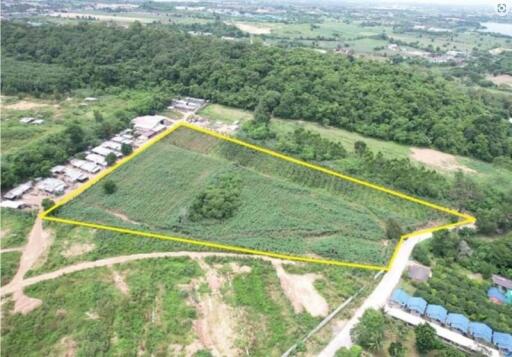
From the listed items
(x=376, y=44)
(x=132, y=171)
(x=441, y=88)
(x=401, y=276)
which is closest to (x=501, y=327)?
(x=401, y=276)

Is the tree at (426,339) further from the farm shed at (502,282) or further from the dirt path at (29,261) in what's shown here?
the dirt path at (29,261)

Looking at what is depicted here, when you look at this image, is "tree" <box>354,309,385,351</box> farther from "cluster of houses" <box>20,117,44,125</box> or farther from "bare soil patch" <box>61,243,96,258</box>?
"cluster of houses" <box>20,117,44,125</box>

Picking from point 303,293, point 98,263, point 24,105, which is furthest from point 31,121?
point 303,293

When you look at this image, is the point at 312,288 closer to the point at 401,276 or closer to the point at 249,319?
the point at 249,319

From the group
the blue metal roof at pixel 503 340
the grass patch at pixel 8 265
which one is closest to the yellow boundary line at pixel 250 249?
the grass patch at pixel 8 265

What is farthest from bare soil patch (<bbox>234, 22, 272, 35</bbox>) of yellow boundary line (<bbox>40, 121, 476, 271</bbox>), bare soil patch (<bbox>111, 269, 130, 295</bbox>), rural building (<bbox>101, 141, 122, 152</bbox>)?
bare soil patch (<bbox>111, 269, 130, 295</bbox>)
